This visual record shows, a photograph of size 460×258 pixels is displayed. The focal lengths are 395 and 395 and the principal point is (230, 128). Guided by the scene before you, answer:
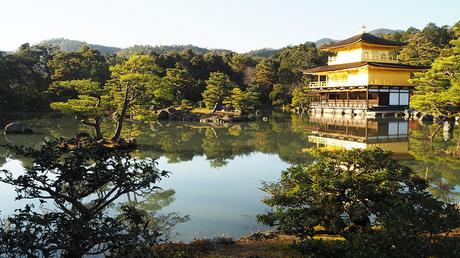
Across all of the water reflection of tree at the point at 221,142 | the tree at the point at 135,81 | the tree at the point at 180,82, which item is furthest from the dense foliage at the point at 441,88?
the tree at the point at 180,82

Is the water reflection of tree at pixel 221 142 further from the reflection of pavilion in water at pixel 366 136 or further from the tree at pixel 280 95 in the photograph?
the tree at pixel 280 95

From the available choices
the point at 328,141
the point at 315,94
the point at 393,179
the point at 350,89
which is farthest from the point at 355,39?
the point at 393,179

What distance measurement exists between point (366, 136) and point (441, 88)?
997cm

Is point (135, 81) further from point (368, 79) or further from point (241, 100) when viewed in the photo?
point (368, 79)

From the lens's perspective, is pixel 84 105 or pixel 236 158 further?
pixel 84 105

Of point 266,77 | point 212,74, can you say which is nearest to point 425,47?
point 266,77

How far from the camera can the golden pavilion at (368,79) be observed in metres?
33.9

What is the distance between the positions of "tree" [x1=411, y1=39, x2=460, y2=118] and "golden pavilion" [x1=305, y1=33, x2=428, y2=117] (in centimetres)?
339

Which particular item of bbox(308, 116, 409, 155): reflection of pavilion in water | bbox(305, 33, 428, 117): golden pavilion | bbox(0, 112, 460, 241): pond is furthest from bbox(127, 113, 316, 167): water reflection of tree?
bbox(305, 33, 428, 117): golden pavilion

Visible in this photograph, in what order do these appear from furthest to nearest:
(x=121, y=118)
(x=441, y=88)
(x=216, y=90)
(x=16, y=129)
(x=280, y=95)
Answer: (x=280, y=95) < (x=216, y=90) < (x=441, y=88) < (x=16, y=129) < (x=121, y=118)

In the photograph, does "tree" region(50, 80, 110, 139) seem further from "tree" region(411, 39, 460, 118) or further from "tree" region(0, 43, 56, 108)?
"tree" region(0, 43, 56, 108)

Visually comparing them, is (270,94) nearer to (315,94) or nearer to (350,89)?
(315,94)

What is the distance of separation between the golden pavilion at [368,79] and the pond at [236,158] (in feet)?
14.9

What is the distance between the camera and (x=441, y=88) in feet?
90.6
